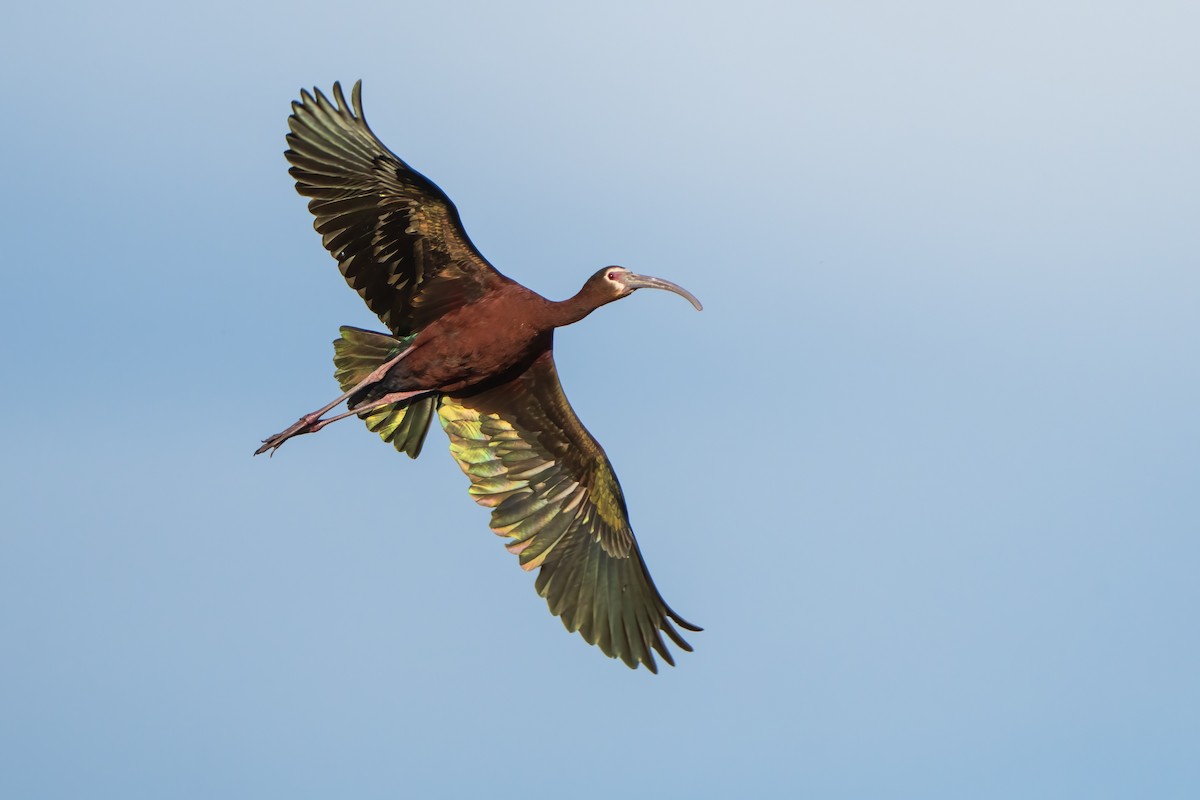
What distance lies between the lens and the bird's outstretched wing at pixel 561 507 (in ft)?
61.4

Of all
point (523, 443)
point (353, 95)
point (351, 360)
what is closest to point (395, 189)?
point (353, 95)

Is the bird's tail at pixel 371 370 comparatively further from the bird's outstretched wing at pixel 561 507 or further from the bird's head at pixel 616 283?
the bird's head at pixel 616 283

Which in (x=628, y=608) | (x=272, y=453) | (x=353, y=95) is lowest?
(x=272, y=453)

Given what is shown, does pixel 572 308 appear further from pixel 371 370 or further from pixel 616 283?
pixel 371 370

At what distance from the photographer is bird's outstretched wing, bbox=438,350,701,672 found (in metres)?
18.7

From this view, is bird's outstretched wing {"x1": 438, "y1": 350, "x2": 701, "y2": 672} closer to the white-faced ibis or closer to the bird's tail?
the white-faced ibis

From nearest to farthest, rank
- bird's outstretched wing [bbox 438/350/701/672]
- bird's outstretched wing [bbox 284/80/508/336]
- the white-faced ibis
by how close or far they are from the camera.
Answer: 1. bird's outstretched wing [bbox 284/80/508/336]
2. the white-faced ibis
3. bird's outstretched wing [bbox 438/350/701/672]

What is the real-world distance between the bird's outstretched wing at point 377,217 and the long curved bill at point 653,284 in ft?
4.37

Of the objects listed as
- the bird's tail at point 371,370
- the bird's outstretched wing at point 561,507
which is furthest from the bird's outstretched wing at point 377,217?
the bird's outstretched wing at point 561,507

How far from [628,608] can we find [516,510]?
1607 millimetres

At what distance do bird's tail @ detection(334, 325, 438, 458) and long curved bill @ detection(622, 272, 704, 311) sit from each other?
2326 millimetres

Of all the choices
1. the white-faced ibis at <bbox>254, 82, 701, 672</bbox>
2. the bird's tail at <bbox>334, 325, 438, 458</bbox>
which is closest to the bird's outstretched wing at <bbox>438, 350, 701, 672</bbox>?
the white-faced ibis at <bbox>254, 82, 701, 672</bbox>

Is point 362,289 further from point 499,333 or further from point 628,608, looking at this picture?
point 628,608

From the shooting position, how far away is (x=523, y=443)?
1903 cm
